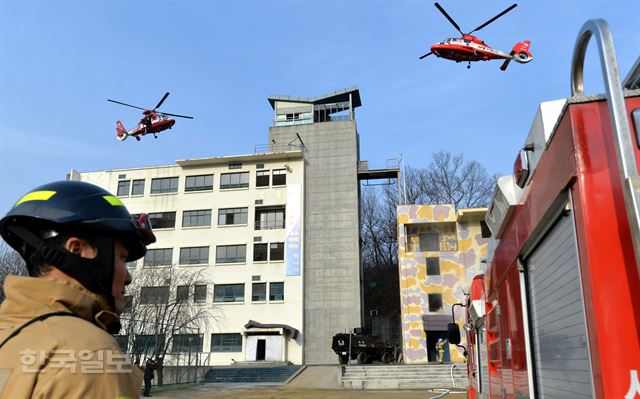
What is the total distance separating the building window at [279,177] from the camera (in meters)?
44.1

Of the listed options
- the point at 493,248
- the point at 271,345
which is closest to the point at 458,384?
the point at 271,345

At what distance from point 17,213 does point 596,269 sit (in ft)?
7.02

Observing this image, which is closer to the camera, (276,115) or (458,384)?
(458,384)

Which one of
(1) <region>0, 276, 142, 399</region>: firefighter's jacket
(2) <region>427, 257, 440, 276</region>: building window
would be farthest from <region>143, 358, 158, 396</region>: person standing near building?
(1) <region>0, 276, 142, 399</region>: firefighter's jacket

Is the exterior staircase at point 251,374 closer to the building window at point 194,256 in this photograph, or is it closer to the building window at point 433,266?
the building window at point 194,256

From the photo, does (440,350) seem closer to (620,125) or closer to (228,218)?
(228,218)

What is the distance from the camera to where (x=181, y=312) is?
36000 millimetres

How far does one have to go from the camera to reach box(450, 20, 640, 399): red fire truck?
197 centimetres

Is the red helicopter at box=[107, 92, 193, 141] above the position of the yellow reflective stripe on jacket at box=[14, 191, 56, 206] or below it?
above

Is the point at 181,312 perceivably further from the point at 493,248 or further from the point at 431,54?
the point at 493,248

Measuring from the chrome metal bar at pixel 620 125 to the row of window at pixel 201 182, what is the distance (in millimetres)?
42025

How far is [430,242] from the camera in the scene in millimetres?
38906

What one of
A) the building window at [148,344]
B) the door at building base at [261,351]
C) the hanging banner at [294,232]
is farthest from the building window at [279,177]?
the building window at [148,344]

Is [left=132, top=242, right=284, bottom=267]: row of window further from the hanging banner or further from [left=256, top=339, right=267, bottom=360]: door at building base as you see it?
[left=256, top=339, right=267, bottom=360]: door at building base
